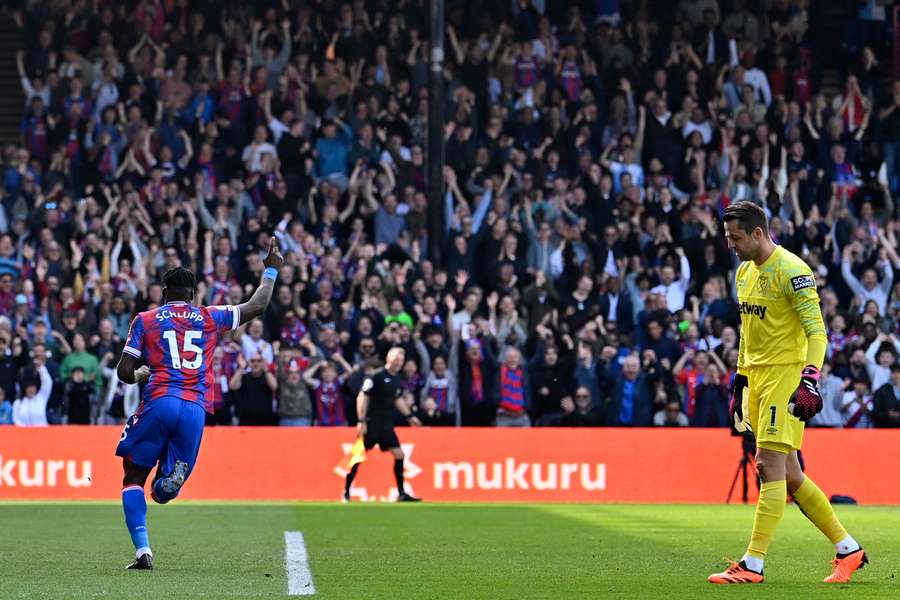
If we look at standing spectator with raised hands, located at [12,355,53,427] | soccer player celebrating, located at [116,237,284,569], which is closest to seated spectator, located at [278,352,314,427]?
standing spectator with raised hands, located at [12,355,53,427]

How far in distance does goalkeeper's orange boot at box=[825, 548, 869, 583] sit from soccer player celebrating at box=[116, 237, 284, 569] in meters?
3.82

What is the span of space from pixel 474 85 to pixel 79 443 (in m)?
9.09

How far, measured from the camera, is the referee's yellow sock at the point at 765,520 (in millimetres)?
9414

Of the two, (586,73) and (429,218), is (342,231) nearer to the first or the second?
(429,218)

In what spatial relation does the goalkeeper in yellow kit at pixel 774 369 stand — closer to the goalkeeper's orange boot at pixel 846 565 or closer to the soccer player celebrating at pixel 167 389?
the goalkeeper's orange boot at pixel 846 565

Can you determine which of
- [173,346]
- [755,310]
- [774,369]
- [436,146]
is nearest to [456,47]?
[436,146]

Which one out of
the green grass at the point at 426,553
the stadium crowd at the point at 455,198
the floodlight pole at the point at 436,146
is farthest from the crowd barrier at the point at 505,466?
the green grass at the point at 426,553

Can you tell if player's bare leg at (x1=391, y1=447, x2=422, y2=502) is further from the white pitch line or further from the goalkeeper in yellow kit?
the goalkeeper in yellow kit

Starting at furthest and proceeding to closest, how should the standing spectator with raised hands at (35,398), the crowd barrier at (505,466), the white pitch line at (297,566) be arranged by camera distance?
the crowd barrier at (505,466), the standing spectator with raised hands at (35,398), the white pitch line at (297,566)

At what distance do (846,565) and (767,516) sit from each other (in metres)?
0.60

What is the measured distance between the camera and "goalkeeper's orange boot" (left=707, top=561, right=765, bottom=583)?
927cm

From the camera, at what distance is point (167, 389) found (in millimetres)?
10312

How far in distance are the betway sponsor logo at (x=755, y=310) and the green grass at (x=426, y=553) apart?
5.08ft

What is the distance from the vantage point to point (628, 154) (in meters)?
25.8
